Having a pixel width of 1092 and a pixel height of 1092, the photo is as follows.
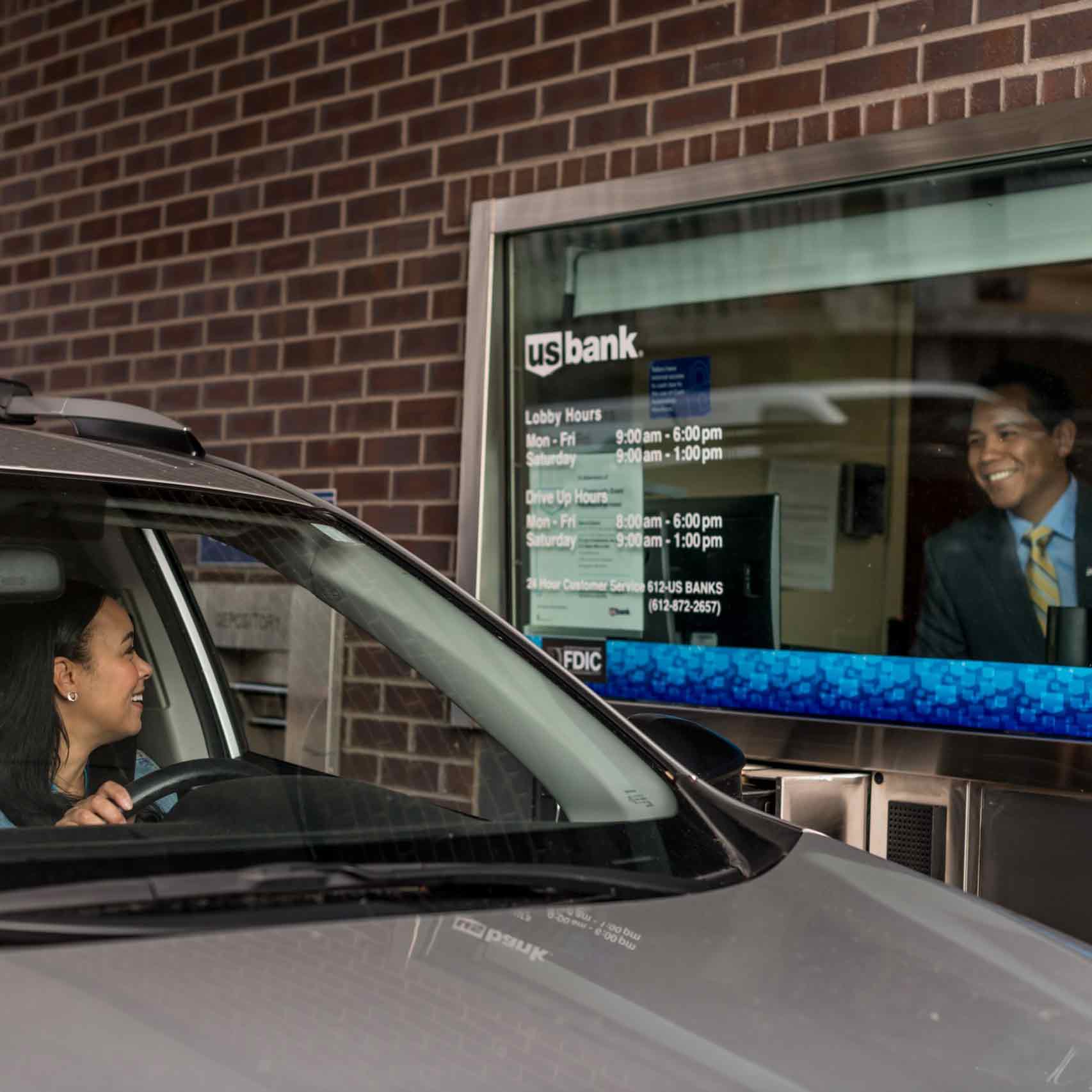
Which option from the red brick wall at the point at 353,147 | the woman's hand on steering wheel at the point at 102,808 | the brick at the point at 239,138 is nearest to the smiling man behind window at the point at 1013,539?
the red brick wall at the point at 353,147

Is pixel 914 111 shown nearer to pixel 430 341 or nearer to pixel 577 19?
pixel 577 19

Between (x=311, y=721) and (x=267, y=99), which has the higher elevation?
(x=267, y=99)

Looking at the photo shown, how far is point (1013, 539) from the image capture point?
4.43 metres

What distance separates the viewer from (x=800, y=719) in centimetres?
476

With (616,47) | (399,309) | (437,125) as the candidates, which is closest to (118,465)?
(616,47)

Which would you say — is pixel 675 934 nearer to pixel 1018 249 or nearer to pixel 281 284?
pixel 1018 249

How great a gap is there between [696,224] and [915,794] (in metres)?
1.84

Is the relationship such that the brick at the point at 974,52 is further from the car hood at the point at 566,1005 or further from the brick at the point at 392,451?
the car hood at the point at 566,1005

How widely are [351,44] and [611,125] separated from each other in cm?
133

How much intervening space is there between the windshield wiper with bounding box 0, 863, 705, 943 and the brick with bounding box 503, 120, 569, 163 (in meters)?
3.67

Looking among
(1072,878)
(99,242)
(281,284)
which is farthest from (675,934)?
(99,242)

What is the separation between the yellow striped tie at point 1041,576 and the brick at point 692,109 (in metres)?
1.58

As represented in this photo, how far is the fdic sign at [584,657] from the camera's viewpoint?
532cm

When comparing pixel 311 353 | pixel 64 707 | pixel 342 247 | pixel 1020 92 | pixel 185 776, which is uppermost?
pixel 1020 92
